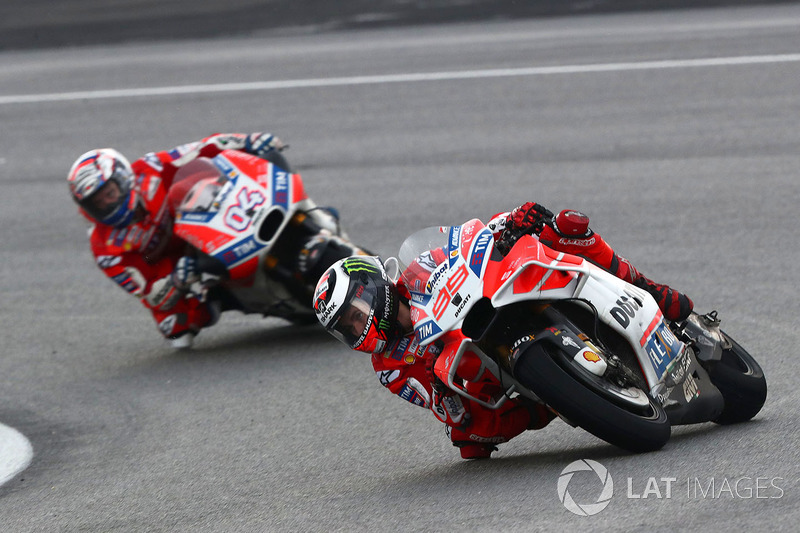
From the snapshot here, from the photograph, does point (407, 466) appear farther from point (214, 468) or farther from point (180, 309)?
point (180, 309)

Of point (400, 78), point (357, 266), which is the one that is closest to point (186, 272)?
point (357, 266)

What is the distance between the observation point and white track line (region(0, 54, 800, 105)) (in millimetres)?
13633

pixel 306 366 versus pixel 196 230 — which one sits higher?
pixel 196 230

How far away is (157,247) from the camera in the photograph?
7797mm

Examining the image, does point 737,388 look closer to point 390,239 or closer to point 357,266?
point 357,266

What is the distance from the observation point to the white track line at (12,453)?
5926mm

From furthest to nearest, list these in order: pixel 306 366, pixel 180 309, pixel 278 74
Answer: pixel 278 74
pixel 180 309
pixel 306 366

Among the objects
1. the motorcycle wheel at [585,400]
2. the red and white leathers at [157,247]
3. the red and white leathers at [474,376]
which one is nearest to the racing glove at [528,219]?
the red and white leathers at [474,376]

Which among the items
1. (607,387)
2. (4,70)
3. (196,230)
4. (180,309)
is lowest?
(4,70)

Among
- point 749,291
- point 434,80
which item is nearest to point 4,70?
point 434,80

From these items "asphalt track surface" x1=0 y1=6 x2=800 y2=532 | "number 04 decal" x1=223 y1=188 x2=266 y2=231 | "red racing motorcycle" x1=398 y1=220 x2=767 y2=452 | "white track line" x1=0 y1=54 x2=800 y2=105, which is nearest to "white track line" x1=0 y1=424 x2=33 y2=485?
"asphalt track surface" x1=0 y1=6 x2=800 y2=532

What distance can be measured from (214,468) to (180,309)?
221 cm

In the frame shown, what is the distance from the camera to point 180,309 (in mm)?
7785

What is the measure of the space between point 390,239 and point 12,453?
405cm
